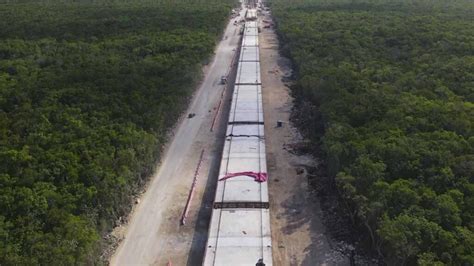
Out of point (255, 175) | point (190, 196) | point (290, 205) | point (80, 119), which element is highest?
point (80, 119)

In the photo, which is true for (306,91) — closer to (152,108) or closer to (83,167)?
(152,108)

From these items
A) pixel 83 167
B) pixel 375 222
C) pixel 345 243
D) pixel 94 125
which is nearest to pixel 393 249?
pixel 375 222

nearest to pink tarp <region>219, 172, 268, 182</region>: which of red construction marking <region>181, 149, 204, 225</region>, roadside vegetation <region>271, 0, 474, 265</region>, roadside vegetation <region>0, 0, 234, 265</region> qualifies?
red construction marking <region>181, 149, 204, 225</region>

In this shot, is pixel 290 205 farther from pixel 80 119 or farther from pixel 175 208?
pixel 80 119

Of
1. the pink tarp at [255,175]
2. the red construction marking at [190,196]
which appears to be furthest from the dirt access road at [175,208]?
the pink tarp at [255,175]

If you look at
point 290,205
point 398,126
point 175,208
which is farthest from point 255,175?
point 398,126

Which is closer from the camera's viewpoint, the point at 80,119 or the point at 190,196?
the point at 190,196
